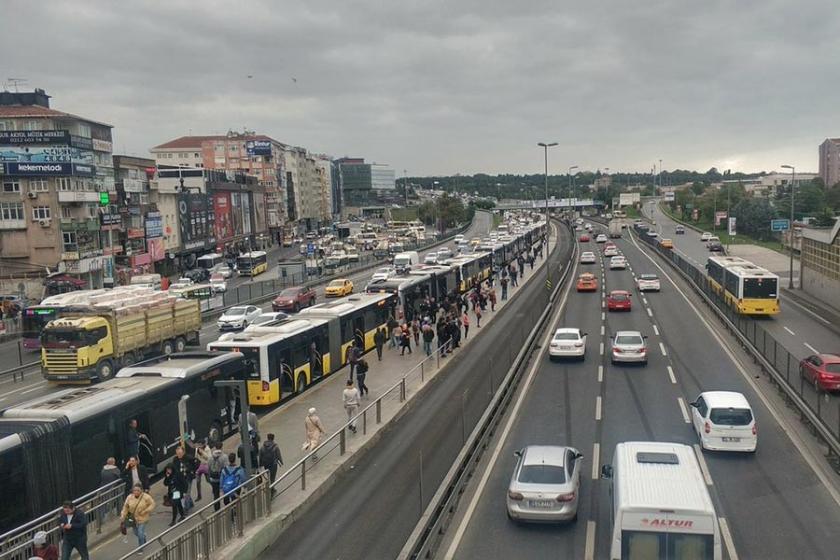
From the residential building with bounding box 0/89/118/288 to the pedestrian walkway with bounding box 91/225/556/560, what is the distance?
128ft

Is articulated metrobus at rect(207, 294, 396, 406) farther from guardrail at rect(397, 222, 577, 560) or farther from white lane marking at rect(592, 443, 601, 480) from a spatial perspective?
white lane marking at rect(592, 443, 601, 480)

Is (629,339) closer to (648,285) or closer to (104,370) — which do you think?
(104,370)

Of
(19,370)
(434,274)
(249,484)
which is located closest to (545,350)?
(434,274)

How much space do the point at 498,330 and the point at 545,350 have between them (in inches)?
212

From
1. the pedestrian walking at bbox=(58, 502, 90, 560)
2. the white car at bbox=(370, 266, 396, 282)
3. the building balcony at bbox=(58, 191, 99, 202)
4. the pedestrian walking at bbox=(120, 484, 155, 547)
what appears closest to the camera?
the pedestrian walking at bbox=(58, 502, 90, 560)

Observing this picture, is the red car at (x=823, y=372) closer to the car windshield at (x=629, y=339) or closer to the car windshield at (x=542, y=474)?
the car windshield at (x=629, y=339)

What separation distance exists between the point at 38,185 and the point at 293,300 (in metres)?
29.0

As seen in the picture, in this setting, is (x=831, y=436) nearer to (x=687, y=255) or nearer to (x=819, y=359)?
(x=819, y=359)

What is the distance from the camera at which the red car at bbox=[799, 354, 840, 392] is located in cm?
2253

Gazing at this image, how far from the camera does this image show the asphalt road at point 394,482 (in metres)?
13.5

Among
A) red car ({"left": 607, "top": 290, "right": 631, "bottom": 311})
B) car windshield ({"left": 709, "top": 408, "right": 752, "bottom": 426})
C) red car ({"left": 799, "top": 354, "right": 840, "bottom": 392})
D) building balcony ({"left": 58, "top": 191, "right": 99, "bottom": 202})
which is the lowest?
red car ({"left": 607, "top": 290, "right": 631, "bottom": 311})

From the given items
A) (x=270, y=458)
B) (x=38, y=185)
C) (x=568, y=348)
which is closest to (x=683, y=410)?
(x=568, y=348)

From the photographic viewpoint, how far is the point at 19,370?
3145 centimetres

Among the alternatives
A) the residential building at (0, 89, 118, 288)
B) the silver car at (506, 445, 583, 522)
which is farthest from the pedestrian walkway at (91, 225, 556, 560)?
the residential building at (0, 89, 118, 288)
